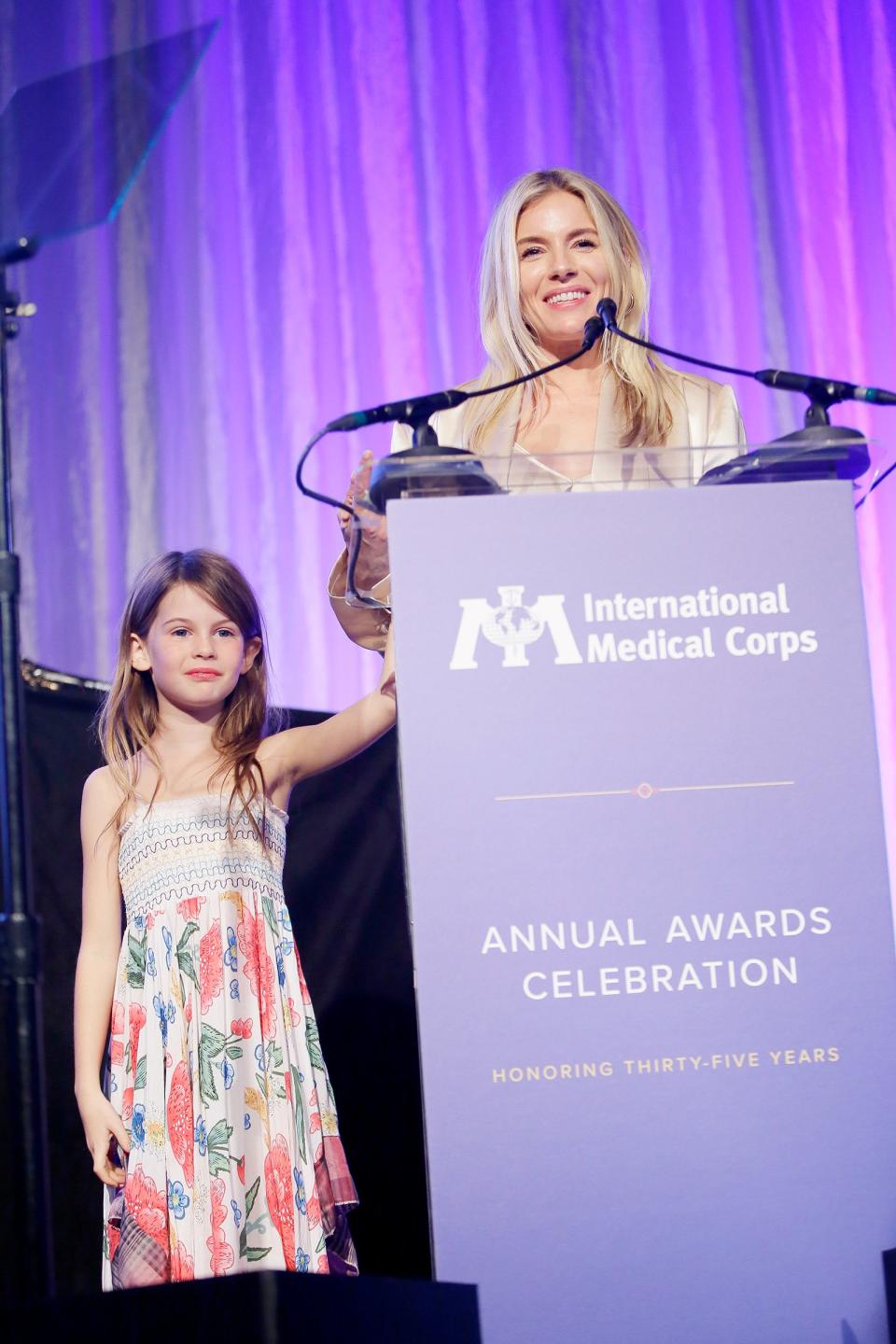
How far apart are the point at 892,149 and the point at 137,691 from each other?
228cm

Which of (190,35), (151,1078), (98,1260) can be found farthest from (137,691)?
(190,35)

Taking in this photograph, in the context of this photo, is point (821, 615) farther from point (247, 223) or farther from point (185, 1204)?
point (247, 223)

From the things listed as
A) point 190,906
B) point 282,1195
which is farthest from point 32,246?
point 282,1195

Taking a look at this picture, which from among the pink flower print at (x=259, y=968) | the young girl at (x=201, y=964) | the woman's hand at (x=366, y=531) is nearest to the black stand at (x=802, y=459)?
the woman's hand at (x=366, y=531)

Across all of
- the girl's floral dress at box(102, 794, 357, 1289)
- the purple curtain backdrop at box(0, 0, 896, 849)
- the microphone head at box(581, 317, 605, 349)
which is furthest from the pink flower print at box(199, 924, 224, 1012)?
the purple curtain backdrop at box(0, 0, 896, 849)

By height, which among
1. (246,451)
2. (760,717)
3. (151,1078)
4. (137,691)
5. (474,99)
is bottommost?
(151,1078)

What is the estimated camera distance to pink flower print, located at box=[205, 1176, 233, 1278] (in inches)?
68.1

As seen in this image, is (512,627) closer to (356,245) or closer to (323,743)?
(323,743)

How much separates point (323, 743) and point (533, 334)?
669 mm

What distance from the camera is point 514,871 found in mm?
1186

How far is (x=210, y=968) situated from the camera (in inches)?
72.8

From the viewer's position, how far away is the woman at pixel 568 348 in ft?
6.53

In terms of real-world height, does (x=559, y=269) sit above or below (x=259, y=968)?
above

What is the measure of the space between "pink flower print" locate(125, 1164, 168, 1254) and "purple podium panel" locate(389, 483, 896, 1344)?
745mm
